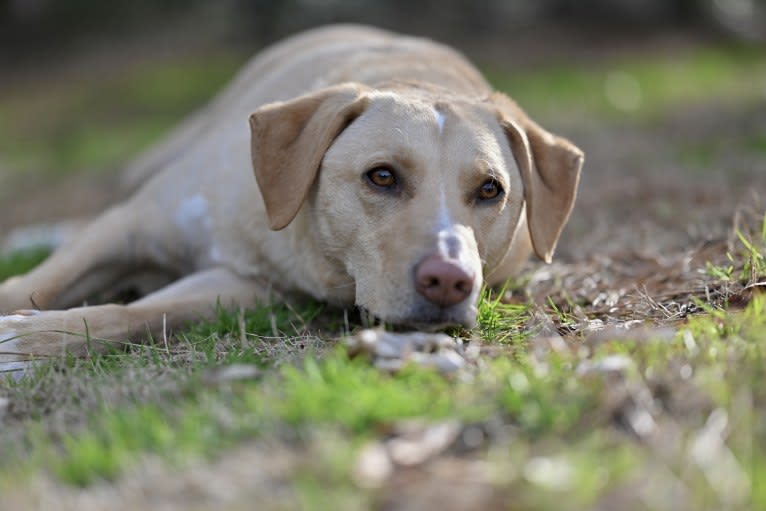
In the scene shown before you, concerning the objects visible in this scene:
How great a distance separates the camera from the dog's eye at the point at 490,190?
10.9 feet

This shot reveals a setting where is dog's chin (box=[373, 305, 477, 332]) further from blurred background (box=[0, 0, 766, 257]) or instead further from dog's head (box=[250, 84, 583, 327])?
blurred background (box=[0, 0, 766, 257])

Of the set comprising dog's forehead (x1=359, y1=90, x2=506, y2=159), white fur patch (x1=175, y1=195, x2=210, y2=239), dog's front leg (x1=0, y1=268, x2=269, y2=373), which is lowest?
dog's front leg (x1=0, y1=268, x2=269, y2=373)

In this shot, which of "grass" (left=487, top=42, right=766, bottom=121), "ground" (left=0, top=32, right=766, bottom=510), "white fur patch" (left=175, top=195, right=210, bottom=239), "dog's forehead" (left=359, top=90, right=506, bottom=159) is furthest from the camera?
"grass" (left=487, top=42, right=766, bottom=121)

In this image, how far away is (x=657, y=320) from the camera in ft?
10.4

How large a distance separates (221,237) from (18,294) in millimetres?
873

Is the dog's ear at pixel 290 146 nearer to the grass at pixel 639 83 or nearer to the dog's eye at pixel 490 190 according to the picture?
the dog's eye at pixel 490 190

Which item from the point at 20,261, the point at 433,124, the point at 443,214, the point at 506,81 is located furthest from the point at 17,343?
the point at 506,81

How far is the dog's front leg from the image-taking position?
3145 millimetres

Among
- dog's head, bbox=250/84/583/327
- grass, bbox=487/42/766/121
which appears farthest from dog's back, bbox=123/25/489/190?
grass, bbox=487/42/766/121

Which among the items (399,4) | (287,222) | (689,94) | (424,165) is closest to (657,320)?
(424,165)

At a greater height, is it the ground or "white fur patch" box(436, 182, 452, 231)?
"white fur patch" box(436, 182, 452, 231)

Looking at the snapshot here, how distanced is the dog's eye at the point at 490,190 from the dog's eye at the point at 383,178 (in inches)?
13.3

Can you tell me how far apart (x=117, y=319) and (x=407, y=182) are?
121 centimetres

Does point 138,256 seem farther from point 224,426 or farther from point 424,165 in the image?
point 224,426
